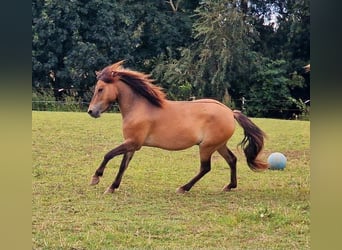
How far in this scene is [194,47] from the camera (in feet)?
7.66

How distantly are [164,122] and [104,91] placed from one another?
0.32 meters

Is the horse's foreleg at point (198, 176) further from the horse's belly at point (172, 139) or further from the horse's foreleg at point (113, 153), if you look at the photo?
the horse's foreleg at point (113, 153)

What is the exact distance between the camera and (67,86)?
7.50 ft

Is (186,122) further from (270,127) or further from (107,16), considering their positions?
(107,16)

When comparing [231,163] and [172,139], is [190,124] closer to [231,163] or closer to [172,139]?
[172,139]

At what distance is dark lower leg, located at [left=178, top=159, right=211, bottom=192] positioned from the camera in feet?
7.56

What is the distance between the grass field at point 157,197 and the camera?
2.15 metres

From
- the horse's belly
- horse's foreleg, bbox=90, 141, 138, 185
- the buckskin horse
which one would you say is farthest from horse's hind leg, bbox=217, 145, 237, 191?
horse's foreleg, bbox=90, 141, 138, 185

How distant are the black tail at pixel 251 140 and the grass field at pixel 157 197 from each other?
0.03 m
